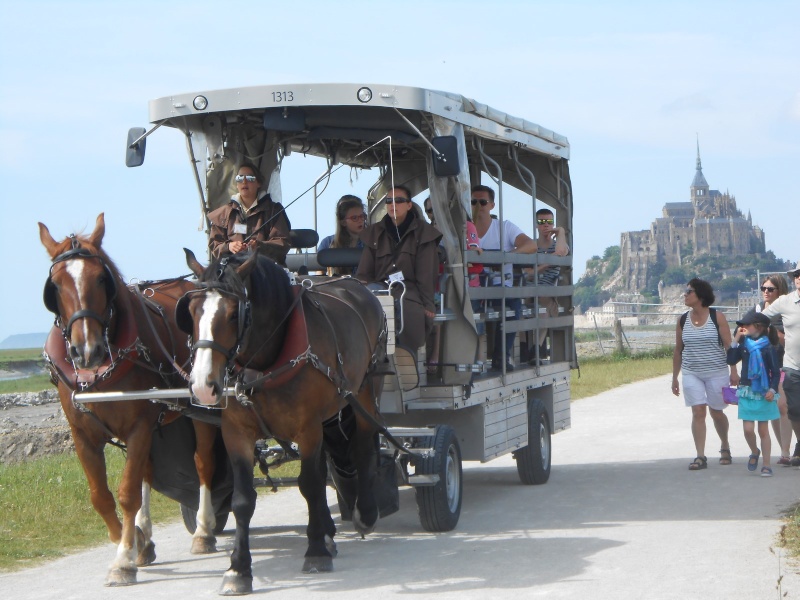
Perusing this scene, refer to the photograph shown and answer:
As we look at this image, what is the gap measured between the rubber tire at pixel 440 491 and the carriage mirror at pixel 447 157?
189cm

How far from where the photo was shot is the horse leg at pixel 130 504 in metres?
7.14

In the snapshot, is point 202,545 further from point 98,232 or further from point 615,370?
point 615,370

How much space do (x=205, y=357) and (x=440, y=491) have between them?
9.23ft

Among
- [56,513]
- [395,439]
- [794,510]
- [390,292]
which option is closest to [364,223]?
[390,292]

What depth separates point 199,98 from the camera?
348 inches

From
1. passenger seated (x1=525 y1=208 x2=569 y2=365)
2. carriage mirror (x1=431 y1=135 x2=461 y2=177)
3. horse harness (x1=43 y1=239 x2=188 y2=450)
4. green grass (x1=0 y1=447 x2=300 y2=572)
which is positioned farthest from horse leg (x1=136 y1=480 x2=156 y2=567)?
passenger seated (x1=525 y1=208 x2=569 y2=365)

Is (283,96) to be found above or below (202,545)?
above

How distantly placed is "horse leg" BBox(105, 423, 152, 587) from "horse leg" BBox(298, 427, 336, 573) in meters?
0.94

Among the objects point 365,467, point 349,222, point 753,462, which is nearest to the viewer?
point 365,467

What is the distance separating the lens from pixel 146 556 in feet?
25.5

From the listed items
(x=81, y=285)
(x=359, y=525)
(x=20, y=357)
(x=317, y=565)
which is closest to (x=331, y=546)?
(x=317, y=565)

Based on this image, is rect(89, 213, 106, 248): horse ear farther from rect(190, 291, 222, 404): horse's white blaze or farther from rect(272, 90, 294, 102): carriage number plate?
rect(272, 90, 294, 102): carriage number plate

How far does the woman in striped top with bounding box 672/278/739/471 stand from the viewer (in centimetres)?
1170

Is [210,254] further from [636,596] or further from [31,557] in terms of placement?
[636,596]
